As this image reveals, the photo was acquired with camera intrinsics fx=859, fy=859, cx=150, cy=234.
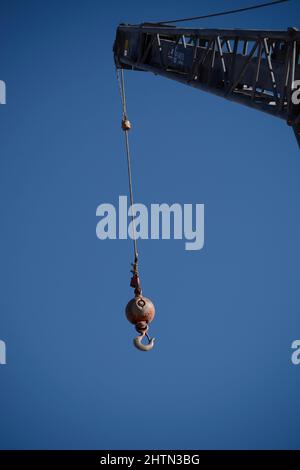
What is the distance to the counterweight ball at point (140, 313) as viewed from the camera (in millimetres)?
15055

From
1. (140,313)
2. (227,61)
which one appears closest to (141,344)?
(140,313)

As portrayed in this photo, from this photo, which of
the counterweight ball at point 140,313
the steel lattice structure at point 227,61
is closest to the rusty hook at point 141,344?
the counterweight ball at point 140,313

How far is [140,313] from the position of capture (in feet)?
49.4

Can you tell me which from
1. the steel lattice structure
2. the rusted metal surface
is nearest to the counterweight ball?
the rusted metal surface

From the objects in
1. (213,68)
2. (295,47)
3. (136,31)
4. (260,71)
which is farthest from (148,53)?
(295,47)

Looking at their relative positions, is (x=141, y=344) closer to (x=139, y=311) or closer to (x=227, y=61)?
(x=139, y=311)

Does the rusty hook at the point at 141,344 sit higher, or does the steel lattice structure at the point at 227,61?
the steel lattice structure at the point at 227,61

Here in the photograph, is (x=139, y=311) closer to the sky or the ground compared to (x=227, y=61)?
closer to the ground

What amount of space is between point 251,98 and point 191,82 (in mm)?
2525

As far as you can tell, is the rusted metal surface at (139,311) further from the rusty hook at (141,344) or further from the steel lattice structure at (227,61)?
the steel lattice structure at (227,61)

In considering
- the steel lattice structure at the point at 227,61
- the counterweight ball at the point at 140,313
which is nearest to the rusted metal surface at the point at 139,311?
the counterweight ball at the point at 140,313

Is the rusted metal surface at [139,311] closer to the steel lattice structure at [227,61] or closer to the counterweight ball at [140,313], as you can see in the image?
the counterweight ball at [140,313]

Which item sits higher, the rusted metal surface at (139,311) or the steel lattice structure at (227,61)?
the steel lattice structure at (227,61)

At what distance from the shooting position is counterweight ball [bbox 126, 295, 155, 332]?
15.1 metres
